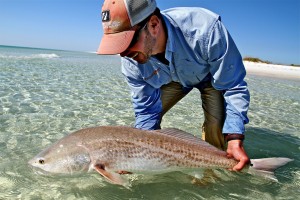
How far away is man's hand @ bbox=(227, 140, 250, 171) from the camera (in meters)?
2.76

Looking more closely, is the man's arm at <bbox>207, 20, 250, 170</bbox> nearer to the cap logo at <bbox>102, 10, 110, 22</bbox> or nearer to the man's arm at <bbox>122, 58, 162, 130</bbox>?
the man's arm at <bbox>122, 58, 162, 130</bbox>

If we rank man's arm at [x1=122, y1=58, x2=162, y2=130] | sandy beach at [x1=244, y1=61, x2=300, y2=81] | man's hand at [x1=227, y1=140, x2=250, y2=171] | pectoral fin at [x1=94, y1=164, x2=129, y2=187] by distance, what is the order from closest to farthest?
pectoral fin at [x1=94, y1=164, x2=129, y2=187] < man's hand at [x1=227, y1=140, x2=250, y2=171] < man's arm at [x1=122, y1=58, x2=162, y2=130] < sandy beach at [x1=244, y1=61, x2=300, y2=81]

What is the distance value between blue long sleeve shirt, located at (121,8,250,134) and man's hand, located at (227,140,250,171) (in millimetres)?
120

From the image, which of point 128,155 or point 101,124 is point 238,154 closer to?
point 128,155

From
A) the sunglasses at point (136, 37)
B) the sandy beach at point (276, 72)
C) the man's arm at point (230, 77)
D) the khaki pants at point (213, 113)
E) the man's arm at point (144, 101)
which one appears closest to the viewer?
the sunglasses at point (136, 37)

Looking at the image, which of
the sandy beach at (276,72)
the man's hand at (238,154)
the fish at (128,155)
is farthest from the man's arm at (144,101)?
the sandy beach at (276,72)

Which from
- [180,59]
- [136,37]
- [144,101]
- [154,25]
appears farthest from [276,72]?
[136,37]

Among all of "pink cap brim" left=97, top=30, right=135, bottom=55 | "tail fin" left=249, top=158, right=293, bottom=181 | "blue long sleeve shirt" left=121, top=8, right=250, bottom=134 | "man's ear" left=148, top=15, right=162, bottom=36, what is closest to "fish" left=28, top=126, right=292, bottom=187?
"tail fin" left=249, top=158, right=293, bottom=181

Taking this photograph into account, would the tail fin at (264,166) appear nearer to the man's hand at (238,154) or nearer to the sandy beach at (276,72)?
the man's hand at (238,154)

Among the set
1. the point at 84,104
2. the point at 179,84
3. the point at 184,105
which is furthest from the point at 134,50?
the point at 184,105

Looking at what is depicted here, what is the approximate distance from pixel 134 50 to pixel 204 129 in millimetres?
1680

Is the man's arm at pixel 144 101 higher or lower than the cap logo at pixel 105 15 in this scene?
lower

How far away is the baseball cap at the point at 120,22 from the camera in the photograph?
2561 mm

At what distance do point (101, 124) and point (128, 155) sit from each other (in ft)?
8.25
